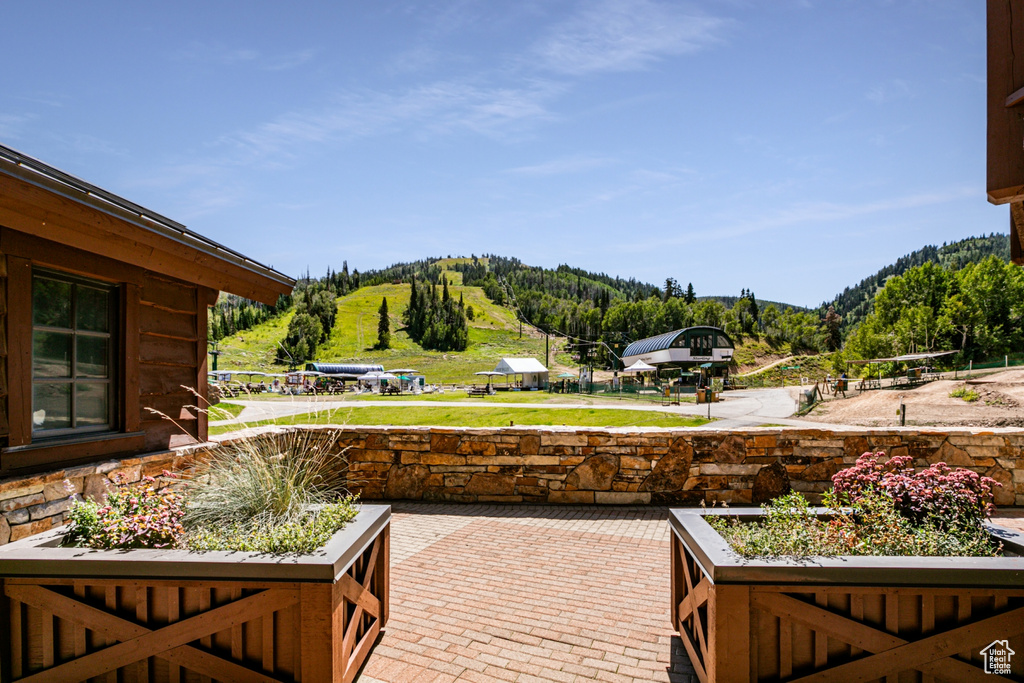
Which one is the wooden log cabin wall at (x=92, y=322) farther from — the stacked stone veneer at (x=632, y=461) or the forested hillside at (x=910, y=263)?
the forested hillside at (x=910, y=263)

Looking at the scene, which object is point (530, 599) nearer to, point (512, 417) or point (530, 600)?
point (530, 600)

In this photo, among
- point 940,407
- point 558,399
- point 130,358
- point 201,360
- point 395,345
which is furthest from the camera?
point 395,345

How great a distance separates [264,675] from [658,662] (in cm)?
189

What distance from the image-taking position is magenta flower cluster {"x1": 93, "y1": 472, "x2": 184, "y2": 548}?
2318mm

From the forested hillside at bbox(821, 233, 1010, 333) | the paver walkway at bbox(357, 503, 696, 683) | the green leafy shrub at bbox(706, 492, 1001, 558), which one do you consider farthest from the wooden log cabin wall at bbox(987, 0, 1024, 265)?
the forested hillside at bbox(821, 233, 1010, 333)

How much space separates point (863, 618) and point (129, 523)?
318 centimetres

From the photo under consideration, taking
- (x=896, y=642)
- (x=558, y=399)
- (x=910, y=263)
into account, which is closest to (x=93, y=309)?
(x=896, y=642)

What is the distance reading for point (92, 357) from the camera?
3.92m

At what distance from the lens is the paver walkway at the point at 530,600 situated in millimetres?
2619

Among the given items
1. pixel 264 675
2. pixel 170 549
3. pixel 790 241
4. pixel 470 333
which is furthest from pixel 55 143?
pixel 470 333

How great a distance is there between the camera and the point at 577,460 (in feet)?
18.6

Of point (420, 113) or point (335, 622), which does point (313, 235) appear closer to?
point (420, 113)

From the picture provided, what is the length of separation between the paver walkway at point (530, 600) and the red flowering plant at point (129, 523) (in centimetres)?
118

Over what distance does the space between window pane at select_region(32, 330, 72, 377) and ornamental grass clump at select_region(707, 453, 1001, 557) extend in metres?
4.42
